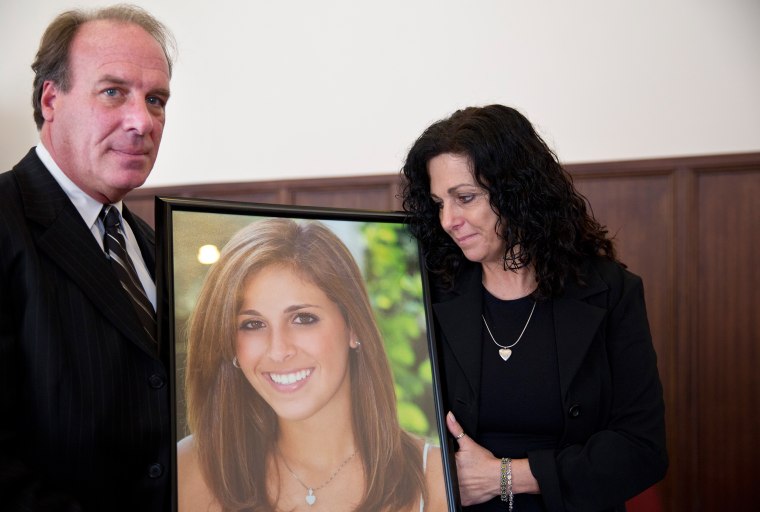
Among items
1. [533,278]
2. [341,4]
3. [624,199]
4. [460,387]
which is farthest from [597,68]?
[460,387]

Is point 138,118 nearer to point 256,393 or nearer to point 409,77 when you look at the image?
point 256,393

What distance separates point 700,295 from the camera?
3686 millimetres

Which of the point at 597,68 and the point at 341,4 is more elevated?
the point at 341,4

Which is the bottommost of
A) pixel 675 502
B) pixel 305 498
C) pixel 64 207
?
pixel 675 502

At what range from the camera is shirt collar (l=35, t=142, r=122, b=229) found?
163 cm

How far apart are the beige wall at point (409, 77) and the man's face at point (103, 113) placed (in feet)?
8.68

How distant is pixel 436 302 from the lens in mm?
2031

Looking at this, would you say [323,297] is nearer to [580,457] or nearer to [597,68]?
[580,457]

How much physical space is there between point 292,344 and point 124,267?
1.39 feet

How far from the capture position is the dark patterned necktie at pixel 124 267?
162cm

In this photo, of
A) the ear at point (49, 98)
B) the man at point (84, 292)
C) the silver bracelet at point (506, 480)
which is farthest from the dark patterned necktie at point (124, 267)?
the silver bracelet at point (506, 480)

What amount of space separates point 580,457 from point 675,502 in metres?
2.22

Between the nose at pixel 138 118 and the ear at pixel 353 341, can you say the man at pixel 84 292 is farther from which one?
the ear at pixel 353 341

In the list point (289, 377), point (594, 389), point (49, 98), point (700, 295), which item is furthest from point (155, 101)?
point (700, 295)
